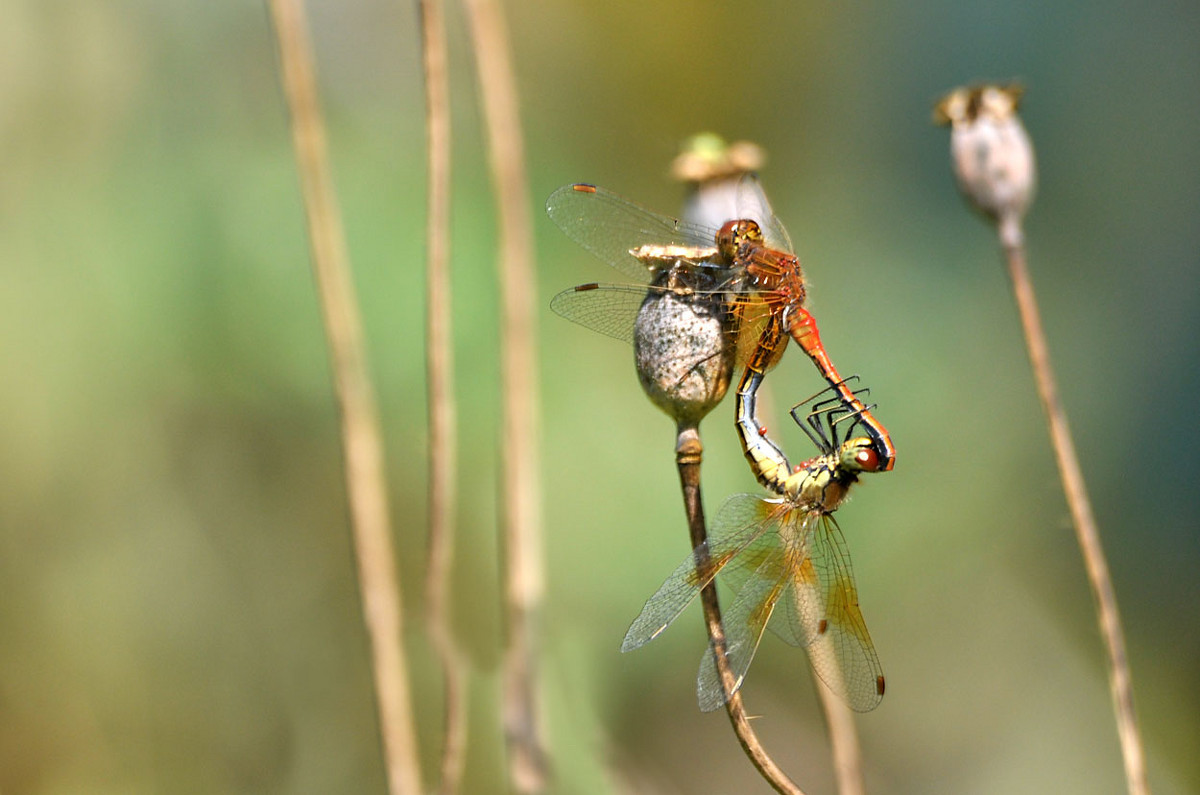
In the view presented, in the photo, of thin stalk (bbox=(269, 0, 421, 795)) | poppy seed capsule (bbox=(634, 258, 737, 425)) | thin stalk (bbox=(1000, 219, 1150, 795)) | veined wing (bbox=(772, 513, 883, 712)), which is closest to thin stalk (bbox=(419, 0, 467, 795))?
thin stalk (bbox=(269, 0, 421, 795))

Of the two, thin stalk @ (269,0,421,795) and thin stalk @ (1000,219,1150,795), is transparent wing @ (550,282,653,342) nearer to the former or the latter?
thin stalk @ (269,0,421,795)

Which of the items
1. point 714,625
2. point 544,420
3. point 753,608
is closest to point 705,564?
point 714,625

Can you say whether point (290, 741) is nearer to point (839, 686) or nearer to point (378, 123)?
point (839, 686)

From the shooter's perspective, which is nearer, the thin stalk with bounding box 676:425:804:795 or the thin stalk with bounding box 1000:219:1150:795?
the thin stalk with bounding box 676:425:804:795

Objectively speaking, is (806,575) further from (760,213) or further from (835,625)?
(760,213)

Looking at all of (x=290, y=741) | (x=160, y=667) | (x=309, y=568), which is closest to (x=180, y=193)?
(x=309, y=568)

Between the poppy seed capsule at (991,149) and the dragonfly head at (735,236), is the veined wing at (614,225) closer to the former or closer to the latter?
the dragonfly head at (735,236)
